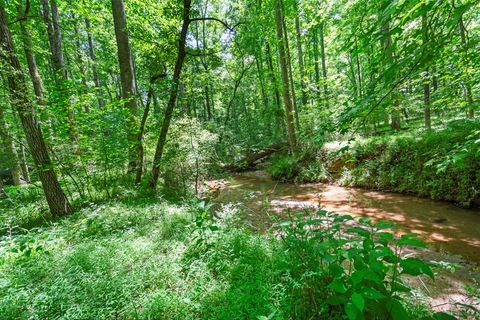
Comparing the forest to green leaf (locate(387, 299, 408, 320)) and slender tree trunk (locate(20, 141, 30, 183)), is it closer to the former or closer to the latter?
green leaf (locate(387, 299, 408, 320))

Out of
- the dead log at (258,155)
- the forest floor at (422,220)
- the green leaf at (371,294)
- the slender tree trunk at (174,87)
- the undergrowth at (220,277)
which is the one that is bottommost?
the forest floor at (422,220)

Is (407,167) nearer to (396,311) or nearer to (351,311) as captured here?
(396,311)

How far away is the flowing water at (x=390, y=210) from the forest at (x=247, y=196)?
5 cm

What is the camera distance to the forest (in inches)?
66.8

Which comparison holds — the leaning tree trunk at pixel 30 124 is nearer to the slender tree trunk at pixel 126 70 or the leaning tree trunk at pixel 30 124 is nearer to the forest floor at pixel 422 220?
the slender tree trunk at pixel 126 70

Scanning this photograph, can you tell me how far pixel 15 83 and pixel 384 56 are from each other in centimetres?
558

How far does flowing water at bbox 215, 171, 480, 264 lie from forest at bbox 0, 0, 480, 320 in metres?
0.05

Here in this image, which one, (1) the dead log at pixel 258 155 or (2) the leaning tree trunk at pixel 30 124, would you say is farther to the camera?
(1) the dead log at pixel 258 155

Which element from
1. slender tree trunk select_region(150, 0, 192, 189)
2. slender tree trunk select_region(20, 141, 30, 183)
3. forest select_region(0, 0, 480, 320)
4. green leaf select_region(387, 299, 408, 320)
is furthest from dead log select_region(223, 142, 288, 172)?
green leaf select_region(387, 299, 408, 320)

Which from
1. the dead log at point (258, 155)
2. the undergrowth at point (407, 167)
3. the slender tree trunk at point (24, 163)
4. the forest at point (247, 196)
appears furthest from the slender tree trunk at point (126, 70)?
the dead log at point (258, 155)

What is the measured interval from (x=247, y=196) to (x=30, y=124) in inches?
180

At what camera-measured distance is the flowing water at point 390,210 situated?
12.1 feet

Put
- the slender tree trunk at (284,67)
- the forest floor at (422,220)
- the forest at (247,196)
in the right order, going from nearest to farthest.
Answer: the forest at (247,196) → the forest floor at (422,220) → the slender tree trunk at (284,67)

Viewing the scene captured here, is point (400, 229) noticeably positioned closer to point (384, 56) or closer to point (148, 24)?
point (384, 56)
